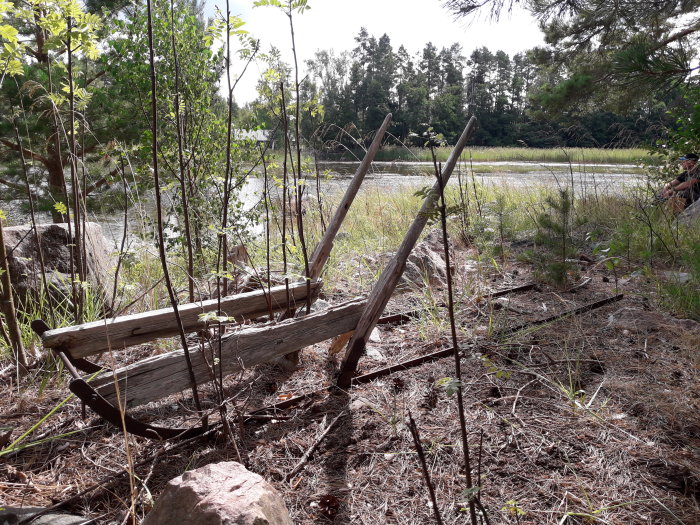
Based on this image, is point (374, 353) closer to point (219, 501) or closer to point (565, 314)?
point (565, 314)

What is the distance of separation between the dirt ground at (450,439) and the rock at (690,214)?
2814mm

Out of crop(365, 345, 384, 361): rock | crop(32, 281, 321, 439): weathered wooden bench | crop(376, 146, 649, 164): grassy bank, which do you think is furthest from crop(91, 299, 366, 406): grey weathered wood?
crop(376, 146, 649, 164): grassy bank

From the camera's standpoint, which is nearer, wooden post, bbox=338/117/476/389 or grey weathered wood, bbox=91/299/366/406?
grey weathered wood, bbox=91/299/366/406

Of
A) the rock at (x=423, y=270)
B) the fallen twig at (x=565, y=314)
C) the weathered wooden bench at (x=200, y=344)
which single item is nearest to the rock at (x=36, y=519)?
the weathered wooden bench at (x=200, y=344)

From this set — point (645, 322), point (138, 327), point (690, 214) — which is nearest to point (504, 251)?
point (645, 322)

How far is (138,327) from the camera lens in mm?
2033

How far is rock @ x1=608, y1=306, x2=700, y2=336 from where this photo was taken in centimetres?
292

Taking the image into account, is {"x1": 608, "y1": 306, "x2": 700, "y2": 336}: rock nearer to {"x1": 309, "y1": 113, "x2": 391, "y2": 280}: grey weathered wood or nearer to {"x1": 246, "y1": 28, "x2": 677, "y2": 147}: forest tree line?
{"x1": 309, "y1": 113, "x2": 391, "y2": 280}: grey weathered wood

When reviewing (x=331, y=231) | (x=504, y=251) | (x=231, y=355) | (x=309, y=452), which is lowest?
(x=309, y=452)

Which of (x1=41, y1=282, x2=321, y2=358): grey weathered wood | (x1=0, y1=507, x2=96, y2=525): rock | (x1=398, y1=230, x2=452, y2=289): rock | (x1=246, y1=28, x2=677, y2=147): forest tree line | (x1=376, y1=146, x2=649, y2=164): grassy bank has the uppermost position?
(x1=246, y1=28, x2=677, y2=147): forest tree line

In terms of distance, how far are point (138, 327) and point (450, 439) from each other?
1473 millimetres

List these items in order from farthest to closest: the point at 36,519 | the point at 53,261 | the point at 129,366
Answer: the point at 53,261, the point at 129,366, the point at 36,519

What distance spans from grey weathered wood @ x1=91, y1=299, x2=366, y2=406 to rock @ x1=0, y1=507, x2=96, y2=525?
399mm

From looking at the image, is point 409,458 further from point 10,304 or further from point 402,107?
point 402,107
